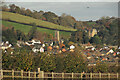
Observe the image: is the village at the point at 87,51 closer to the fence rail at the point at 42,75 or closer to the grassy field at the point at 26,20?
the fence rail at the point at 42,75

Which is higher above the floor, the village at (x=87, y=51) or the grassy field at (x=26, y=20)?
the grassy field at (x=26, y=20)

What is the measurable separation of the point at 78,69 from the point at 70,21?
198 ft

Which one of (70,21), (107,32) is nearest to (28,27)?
(70,21)

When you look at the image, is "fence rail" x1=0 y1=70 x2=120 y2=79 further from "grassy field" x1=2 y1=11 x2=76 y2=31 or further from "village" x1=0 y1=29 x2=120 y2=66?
"grassy field" x1=2 y1=11 x2=76 y2=31

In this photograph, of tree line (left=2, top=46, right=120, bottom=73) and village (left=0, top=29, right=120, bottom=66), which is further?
village (left=0, top=29, right=120, bottom=66)

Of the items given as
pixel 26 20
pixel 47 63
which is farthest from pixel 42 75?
pixel 26 20

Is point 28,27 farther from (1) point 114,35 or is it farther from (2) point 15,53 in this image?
(2) point 15,53

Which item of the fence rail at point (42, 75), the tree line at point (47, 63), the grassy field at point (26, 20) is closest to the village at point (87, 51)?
the tree line at point (47, 63)

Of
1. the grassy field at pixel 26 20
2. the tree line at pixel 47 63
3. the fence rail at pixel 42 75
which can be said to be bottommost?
the fence rail at pixel 42 75

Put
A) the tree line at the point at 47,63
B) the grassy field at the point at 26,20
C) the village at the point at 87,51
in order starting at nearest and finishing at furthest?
1. the tree line at the point at 47,63
2. the village at the point at 87,51
3. the grassy field at the point at 26,20

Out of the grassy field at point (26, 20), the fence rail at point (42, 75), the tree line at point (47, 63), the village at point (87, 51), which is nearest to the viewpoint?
the fence rail at point (42, 75)

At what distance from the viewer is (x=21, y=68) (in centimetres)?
1691

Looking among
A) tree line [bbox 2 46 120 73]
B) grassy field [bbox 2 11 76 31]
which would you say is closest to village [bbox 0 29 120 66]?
tree line [bbox 2 46 120 73]

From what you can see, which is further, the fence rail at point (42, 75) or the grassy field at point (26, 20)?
the grassy field at point (26, 20)
